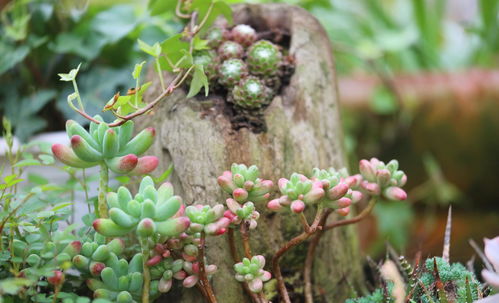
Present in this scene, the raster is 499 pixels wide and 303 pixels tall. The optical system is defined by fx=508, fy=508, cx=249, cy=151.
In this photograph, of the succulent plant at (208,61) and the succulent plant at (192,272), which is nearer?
the succulent plant at (192,272)

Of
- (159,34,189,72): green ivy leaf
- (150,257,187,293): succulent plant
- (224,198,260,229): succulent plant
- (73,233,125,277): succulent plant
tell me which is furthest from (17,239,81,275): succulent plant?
(159,34,189,72): green ivy leaf

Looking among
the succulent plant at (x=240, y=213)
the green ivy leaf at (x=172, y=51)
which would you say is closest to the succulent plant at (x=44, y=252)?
the succulent plant at (x=240, y=213)

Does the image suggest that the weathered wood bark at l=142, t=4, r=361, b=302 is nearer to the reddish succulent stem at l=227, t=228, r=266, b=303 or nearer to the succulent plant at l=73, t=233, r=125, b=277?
the reddish succulent stem at l=227, t=228, r=266, b=303

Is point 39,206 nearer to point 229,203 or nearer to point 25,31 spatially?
point 229,203

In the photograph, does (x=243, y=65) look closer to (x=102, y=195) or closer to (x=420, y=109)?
(x=102, y=195)

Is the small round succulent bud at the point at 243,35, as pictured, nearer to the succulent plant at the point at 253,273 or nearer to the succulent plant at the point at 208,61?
the succulent plant at the point at 208,61

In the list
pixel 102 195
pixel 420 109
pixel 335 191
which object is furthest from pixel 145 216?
pixel 420 109

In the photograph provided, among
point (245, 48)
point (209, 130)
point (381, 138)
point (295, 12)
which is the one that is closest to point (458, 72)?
point (381, 138)
